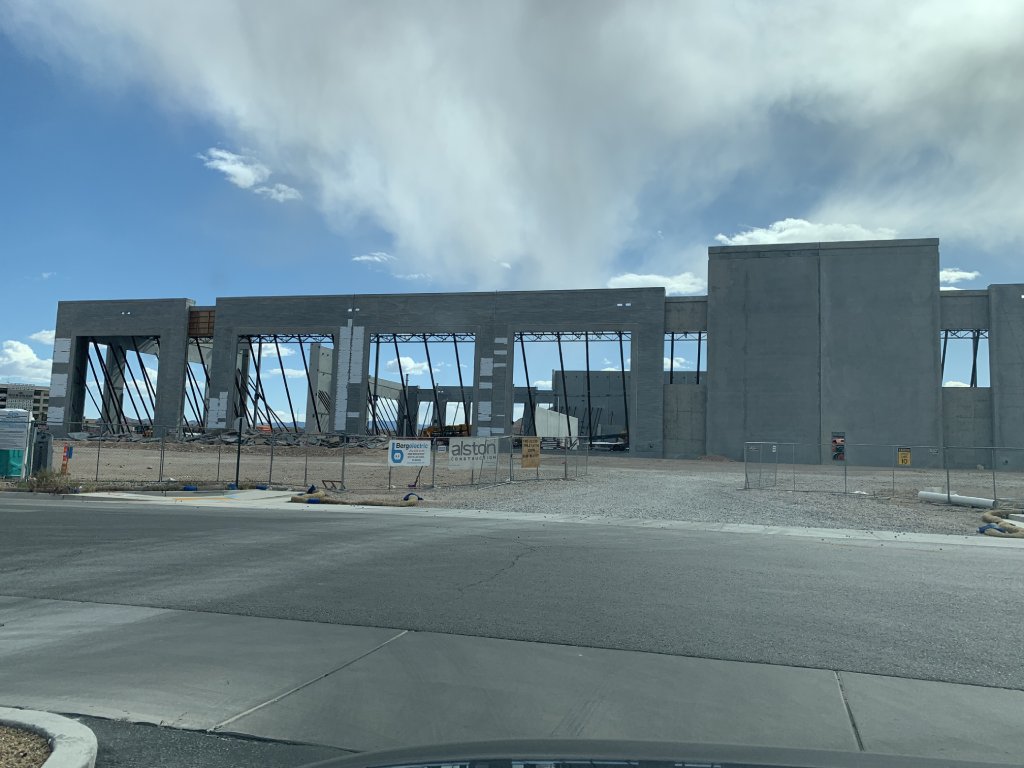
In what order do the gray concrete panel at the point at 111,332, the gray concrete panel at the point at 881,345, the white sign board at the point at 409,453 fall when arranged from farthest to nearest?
the gray concrete panel at the point at 111,332
the gray concrete panel at the point at 881,345
the white sign board at the point at 409,453

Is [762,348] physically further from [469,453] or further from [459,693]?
[459,693]

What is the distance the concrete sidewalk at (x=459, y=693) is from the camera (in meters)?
4.78

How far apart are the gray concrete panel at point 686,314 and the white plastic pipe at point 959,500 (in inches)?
1318

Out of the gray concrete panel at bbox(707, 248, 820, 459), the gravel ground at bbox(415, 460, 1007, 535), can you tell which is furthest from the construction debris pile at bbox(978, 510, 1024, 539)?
the gray concrete panel at bbox(707, 248, 820, 459)

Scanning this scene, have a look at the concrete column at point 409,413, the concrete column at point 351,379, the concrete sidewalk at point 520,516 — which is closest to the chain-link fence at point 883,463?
the concrete sidewalk at point 520,516

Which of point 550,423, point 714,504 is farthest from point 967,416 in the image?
point 714,504

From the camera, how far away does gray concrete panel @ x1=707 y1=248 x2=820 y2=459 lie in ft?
177

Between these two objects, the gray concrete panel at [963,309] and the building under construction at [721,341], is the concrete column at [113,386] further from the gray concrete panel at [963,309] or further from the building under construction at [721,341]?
the gray concrete panel at [963,309]

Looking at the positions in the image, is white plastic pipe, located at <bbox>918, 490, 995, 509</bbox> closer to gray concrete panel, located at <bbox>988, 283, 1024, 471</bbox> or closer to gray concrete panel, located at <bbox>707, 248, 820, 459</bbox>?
gray concrete panel, located at <bbox>707, 248, 820, 459</bbox>

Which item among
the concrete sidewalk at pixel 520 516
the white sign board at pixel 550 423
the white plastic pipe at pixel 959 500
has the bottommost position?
the concrete sidewalk at pixel 520 516

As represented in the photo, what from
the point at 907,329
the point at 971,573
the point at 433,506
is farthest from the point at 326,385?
the point at 971,573

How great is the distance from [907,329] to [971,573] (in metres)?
47.0

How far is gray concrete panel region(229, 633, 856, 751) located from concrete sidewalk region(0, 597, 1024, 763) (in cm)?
2

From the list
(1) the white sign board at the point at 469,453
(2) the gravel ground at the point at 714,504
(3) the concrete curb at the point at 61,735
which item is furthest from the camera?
(1) the white sign board at the point at 469,453
